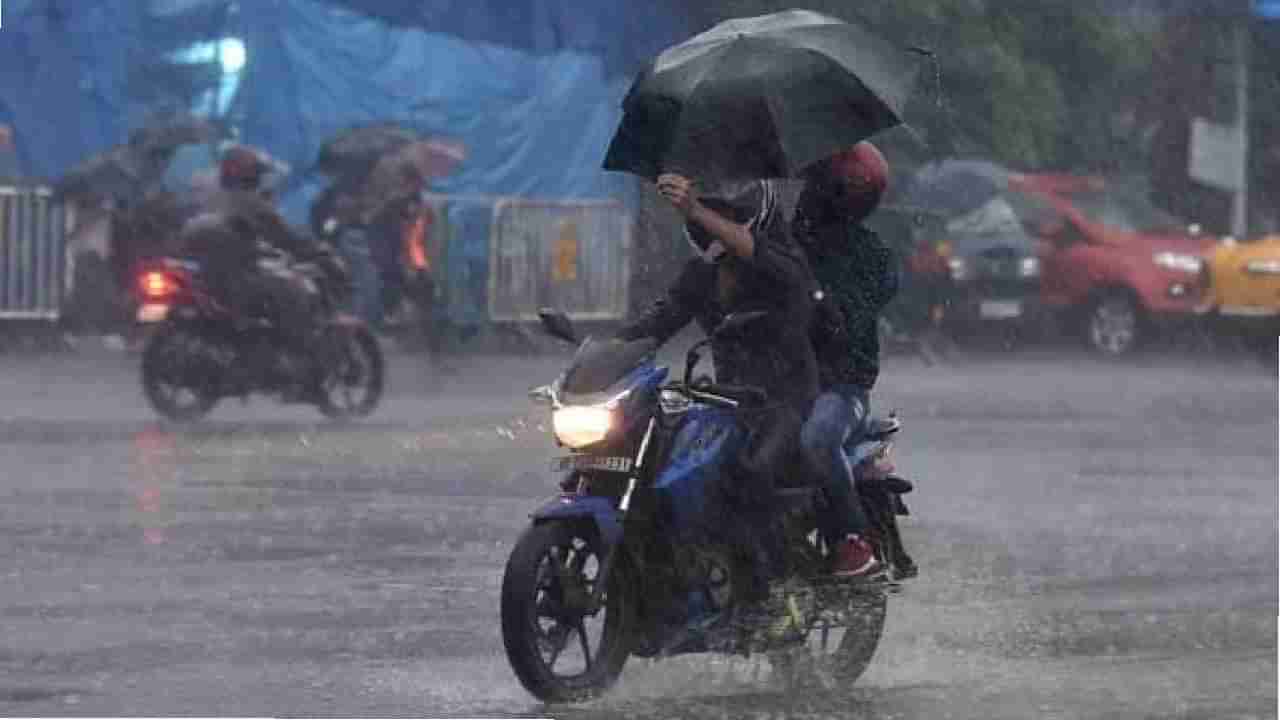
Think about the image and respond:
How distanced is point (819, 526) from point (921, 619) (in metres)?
1.97

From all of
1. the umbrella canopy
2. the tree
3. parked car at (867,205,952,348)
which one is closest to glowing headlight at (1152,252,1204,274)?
the umbrella canopy

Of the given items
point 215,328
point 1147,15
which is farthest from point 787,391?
point 1147,15

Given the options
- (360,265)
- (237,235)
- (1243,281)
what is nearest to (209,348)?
(237,235)

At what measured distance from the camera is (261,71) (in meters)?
29.5

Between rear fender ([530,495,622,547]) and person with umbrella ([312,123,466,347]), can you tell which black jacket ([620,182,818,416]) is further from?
person with umbrella ([312,123,466,347])

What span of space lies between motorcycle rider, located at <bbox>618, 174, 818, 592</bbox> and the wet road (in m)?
0.60

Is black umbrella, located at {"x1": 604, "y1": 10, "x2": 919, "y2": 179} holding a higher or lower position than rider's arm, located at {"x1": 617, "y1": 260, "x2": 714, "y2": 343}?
Result: higher

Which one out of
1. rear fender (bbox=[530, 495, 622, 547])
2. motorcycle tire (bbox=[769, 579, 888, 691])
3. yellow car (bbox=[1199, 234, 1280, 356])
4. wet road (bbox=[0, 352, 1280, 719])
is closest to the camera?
rear fender (bbox=[530, 495, 622, 547])

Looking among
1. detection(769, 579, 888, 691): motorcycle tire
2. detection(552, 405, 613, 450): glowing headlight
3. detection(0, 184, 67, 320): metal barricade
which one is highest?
detection(552, 405, 613, 450): glowing headlight

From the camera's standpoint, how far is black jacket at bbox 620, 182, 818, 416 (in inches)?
358

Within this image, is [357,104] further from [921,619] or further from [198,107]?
[921,619]

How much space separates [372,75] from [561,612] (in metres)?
21.9

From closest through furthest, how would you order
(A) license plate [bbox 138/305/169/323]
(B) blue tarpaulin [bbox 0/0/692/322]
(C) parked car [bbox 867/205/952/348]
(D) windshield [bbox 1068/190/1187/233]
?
(A) license plate [bbox 138/305/169/323], (B) blue tarpaulin [bbox 0/0/692/322], (C) parked car [bbox 867/205/952/348], (D) windshield [bbox 1068/190/1187/233]

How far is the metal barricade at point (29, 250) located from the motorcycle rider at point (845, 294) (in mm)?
19438
